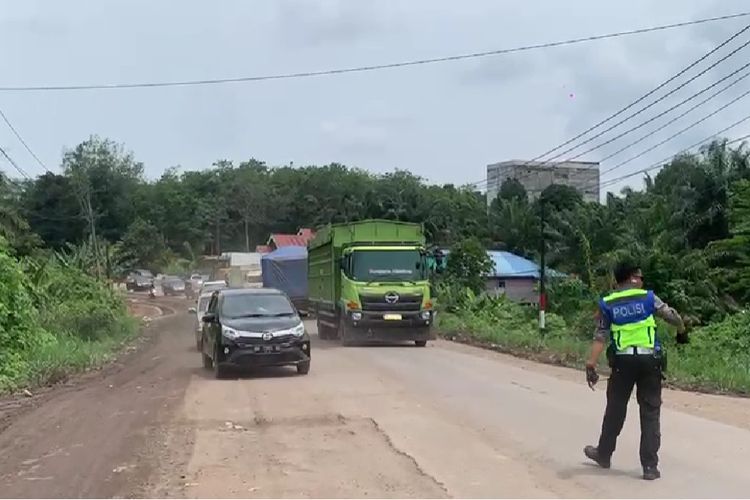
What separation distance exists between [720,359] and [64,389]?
12.6m

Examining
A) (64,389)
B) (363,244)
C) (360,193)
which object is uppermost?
(360,193)

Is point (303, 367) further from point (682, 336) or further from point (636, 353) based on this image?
point (636, 353)

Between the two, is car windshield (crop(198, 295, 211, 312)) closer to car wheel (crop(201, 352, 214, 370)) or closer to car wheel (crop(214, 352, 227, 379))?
car wheel (crop(201, 352, 214, 370))

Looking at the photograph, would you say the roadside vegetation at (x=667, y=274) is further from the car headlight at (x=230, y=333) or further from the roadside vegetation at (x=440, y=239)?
the car headlight at (x=230, y=333)

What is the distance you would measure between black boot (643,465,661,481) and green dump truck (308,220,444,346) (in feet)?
58.4

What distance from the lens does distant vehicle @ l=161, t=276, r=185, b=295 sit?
253 feet

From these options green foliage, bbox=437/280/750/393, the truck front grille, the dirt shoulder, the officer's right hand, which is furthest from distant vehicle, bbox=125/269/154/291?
the officer's right hand

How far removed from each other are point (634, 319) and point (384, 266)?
18236 mm

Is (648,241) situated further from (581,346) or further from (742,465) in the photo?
(742,465)

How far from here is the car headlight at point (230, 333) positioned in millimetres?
17453

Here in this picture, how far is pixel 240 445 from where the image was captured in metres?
10.3

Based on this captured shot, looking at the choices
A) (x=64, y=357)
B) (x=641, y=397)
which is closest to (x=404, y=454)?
(x=641, y=397)

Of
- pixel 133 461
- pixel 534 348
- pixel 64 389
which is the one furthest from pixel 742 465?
pixel 534 348

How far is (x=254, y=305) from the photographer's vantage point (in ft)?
61.7
